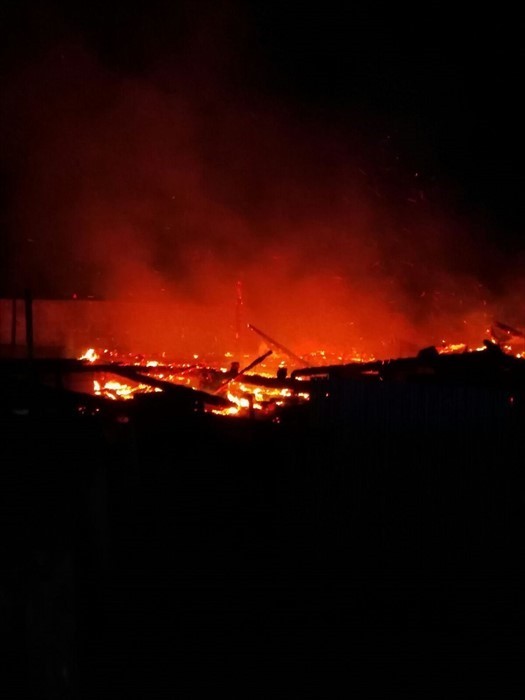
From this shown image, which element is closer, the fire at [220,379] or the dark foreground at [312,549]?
the dark foreground at [312,549]

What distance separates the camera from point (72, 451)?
512 cm

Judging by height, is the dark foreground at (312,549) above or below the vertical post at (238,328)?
below

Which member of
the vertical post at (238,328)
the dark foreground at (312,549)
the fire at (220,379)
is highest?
the vertical post at (238,328)

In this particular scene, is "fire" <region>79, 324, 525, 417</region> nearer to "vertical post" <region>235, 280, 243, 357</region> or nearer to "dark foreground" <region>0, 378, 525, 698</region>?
"vertical post" <region>235, 280, 243, 357</region>

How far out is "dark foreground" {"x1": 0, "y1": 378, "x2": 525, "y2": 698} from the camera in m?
4.93

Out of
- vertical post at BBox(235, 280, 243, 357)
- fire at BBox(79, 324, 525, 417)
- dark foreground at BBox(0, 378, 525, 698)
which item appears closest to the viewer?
dark foreground at BBox(0, 378, 525, 698)

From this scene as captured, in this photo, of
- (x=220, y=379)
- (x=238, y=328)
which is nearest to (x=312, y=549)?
(x=220, y=379)

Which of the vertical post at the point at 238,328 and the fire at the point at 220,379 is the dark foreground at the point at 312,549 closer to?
the fire at the point at 220,379

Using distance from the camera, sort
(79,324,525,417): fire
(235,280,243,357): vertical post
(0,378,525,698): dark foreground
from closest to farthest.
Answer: (0,378,525,698): dark foreground → (79,324,525,417): fire → (235,280,243,357): vertical post

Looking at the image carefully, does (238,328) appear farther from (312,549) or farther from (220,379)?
(312,549)

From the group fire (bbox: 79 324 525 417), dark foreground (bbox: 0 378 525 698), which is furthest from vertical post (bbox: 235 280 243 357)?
dark foreground (bbox: 0 378 525 698)

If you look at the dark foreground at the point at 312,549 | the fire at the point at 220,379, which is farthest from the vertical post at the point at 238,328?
the dark foreground at the point at 312,549

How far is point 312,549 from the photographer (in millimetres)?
6516

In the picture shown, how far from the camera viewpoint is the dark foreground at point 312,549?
4934 millimetres
